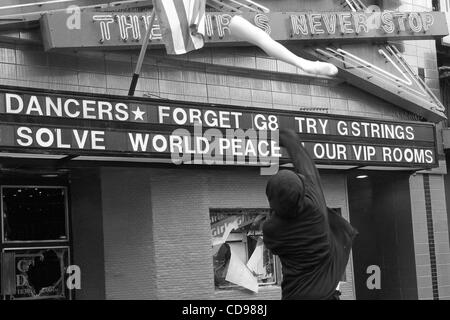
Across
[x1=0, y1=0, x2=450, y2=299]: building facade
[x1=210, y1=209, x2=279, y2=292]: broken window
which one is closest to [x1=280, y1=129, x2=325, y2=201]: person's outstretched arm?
[x1=0, y1=0, x2=450, y2=299]: building facade

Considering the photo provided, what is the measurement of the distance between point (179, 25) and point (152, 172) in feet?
8.97

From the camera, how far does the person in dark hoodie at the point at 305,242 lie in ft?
12.0

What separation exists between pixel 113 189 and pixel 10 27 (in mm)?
3235

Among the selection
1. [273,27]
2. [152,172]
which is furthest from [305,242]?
[273,27]

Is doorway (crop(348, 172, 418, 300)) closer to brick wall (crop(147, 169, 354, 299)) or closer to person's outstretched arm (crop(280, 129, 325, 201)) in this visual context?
brick wall (crop(147, 169, 354, 299))

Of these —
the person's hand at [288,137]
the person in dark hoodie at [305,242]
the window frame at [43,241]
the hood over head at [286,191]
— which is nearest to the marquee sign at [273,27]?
the window frame at [43,241]

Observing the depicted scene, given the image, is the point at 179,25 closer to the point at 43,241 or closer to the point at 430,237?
the point at 43,241

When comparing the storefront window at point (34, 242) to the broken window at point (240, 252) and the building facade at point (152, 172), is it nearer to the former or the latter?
the building facade at point (152, 172)

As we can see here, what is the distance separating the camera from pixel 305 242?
3711mm

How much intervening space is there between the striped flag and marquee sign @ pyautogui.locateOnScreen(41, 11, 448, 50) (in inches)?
48.1

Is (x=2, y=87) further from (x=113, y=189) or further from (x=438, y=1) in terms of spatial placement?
(x=438, y=1)

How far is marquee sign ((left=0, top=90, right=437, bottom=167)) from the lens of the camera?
10312 mm

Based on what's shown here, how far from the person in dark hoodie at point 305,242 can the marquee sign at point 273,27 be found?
7976mm

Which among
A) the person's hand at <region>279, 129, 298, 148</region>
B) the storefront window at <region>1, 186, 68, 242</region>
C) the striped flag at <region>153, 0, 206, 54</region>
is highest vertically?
the striped flag at <region>153, 0, 206, 54</region>
